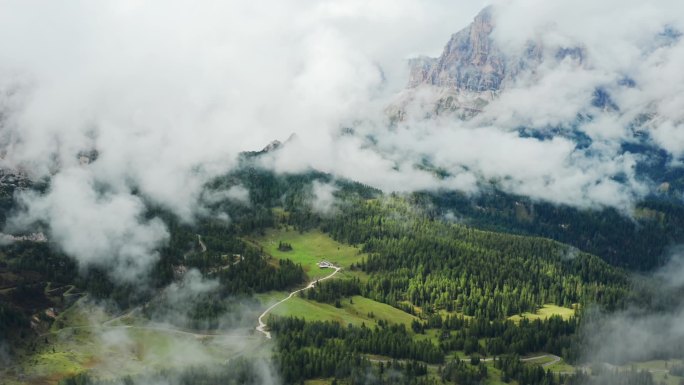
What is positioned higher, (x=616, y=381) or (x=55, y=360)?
(x=616, y=381)

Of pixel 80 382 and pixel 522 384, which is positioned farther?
pixel 522 384

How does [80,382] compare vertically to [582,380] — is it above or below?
below

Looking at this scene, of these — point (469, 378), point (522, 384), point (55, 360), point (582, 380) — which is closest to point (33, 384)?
point (55, 360)

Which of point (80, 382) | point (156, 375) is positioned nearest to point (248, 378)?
point (156, 375)

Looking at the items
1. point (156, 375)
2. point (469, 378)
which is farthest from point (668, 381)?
point (156, 375)

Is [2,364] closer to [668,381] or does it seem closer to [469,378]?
[469,378]

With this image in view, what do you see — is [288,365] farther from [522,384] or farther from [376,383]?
[522,384]

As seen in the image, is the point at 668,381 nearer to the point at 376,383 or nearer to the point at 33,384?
the point at 376,383
